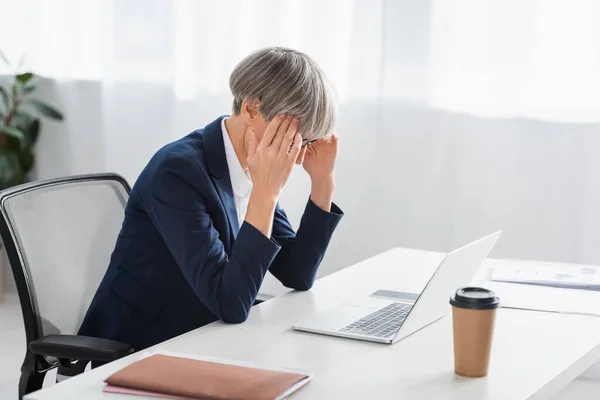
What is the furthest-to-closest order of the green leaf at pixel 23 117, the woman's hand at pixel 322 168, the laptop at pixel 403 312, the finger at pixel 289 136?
the green leaf at pixel 23 117
the woman's hand at pixel 322 168
the finger at pixel 289 136
the laptop at pixel 403 312

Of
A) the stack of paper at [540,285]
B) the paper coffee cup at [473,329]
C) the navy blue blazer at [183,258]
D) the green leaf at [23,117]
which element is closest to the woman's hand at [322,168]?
the navy blue blazer at [183,258]

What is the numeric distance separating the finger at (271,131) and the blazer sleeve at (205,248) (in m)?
0.14

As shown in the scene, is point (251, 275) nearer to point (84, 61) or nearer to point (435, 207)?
point (435, 207)

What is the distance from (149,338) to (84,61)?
2.35 m

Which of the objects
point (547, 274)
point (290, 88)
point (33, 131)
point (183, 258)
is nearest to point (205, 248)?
point (183, 258)

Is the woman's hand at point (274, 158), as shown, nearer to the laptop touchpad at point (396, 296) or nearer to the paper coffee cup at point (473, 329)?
the laptop touchpad at point (396, 296)

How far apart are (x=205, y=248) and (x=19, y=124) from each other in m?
2.60

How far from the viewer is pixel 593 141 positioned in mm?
2982

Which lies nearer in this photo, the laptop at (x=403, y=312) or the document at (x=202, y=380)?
the document at (x=202, y=380)

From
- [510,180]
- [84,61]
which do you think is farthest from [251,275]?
[84,61]

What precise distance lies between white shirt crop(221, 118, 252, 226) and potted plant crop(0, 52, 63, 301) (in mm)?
2240

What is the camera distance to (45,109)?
3.83 m

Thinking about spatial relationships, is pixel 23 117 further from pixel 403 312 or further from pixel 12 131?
pixel 403 312

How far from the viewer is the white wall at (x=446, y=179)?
3.05m
